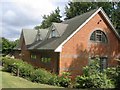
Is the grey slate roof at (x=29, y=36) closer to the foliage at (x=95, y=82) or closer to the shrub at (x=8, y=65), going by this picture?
the shrub at (x=8, y=65)

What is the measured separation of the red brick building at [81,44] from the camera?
2684 centimetres

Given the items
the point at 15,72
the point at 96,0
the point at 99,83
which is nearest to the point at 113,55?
the point at 99,83

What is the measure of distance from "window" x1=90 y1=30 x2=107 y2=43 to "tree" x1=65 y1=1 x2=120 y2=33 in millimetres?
16563

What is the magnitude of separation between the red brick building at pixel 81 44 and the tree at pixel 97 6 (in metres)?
16.5

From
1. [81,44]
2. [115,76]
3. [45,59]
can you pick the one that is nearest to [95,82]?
[115,76]

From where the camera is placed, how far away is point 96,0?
49.7m

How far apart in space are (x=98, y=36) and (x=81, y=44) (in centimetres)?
286

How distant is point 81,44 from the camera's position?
91.6 feet

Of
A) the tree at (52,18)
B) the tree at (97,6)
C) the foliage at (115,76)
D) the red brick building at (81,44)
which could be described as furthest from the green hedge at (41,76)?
the tree at (52,18)

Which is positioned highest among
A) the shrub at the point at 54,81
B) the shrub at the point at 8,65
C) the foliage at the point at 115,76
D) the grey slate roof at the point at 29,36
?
the grey slate roof at the point at 29,36

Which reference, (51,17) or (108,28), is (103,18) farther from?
(51,17)

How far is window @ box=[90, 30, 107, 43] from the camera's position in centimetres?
2903

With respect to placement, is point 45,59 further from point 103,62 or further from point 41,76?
point 41,76

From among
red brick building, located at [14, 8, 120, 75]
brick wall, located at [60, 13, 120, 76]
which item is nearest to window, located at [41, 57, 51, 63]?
red brick building, located at [14, 8, 120, 75]
